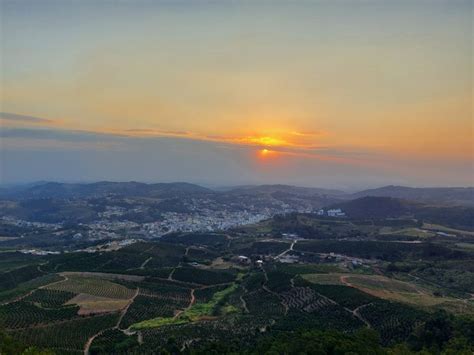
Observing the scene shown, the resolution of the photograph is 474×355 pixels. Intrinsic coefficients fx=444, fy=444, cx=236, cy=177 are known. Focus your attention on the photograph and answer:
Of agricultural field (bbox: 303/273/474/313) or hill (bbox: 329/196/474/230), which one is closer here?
agricultural field (bbox: 303/273/474/313)

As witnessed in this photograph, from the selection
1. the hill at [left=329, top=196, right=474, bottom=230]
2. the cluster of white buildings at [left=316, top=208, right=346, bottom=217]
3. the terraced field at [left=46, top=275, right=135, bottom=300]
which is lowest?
the terraced field at [left=46, top=275, right=135, bottom=300]

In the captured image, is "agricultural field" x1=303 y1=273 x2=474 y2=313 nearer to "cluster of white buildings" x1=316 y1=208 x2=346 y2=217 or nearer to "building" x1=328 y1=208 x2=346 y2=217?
"building" x1=328 y1=208 x2=346 y2=217

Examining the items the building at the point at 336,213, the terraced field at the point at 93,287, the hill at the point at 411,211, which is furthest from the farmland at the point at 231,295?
the building at the point at 336,213

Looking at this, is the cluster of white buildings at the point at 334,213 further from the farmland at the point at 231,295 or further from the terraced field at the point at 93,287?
the terraced field at the point at 93,287

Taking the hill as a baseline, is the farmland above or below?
below

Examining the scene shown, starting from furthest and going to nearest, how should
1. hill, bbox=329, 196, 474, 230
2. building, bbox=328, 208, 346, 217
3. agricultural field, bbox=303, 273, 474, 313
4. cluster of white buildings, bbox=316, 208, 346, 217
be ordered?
cluster of white buildings, bbox=316, 208, 346, 217 → building, bbox=328, 208, 346, 217 → hill, bbox=329, 196, 474, 230 → agricultural field, bbox=303, 273, 474, 313

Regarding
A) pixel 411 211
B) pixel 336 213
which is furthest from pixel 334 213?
pixel 411 211

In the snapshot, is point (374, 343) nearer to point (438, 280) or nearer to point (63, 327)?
point (63, 327)

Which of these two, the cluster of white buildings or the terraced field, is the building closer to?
the cluster of white buildings

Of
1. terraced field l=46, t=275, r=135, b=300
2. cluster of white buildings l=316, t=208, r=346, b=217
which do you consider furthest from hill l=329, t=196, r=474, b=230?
terraced field l=46, t=275, r=135, b=300

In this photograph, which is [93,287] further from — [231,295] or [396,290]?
[396,290]

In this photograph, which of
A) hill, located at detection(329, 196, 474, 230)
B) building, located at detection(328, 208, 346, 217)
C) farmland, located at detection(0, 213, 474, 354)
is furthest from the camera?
building, located at detection(328, 208, 346, 217)
